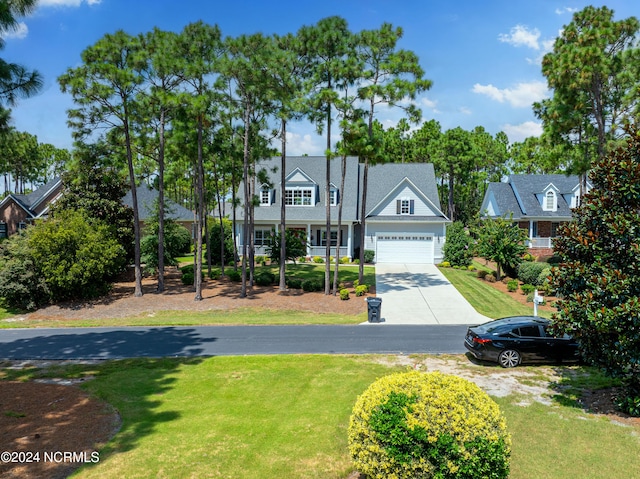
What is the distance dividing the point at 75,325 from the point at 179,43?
49.4 feet

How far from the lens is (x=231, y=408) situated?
9742 mm

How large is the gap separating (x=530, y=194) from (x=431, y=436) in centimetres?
4281

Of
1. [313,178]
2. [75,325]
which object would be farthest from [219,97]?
[313,178]

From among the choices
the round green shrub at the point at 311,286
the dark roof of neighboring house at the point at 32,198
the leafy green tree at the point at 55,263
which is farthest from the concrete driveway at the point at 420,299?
the dark roof of neighboring house at the point at 32,198

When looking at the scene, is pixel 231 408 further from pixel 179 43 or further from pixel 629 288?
pixel 179 43

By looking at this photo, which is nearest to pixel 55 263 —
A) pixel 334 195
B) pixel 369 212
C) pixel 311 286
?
pixel 311 286

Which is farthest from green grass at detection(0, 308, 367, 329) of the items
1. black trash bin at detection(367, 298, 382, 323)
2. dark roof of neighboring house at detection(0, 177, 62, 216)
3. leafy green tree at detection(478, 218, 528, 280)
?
dark roof of neighboring house at detection(0, 177, 62, 216)

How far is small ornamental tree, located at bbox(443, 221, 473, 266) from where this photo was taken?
117ft

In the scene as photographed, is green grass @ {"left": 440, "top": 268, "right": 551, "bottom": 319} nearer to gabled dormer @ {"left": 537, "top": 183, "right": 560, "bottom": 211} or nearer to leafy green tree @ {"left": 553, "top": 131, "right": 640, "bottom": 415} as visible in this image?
leafy green tree @ {"left": 553, "top": 131, "right": 640, "bottom": 415}

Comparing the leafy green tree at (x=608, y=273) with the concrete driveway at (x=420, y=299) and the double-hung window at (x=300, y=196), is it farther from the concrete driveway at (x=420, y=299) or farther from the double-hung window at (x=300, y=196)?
the double-hung window at (x=300, y=196)

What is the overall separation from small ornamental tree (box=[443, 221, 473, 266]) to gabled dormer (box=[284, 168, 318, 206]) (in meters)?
12.4

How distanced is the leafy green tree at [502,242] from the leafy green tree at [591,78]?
544 cm

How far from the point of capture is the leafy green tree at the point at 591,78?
71.3ft

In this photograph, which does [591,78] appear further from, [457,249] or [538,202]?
[538,202]
